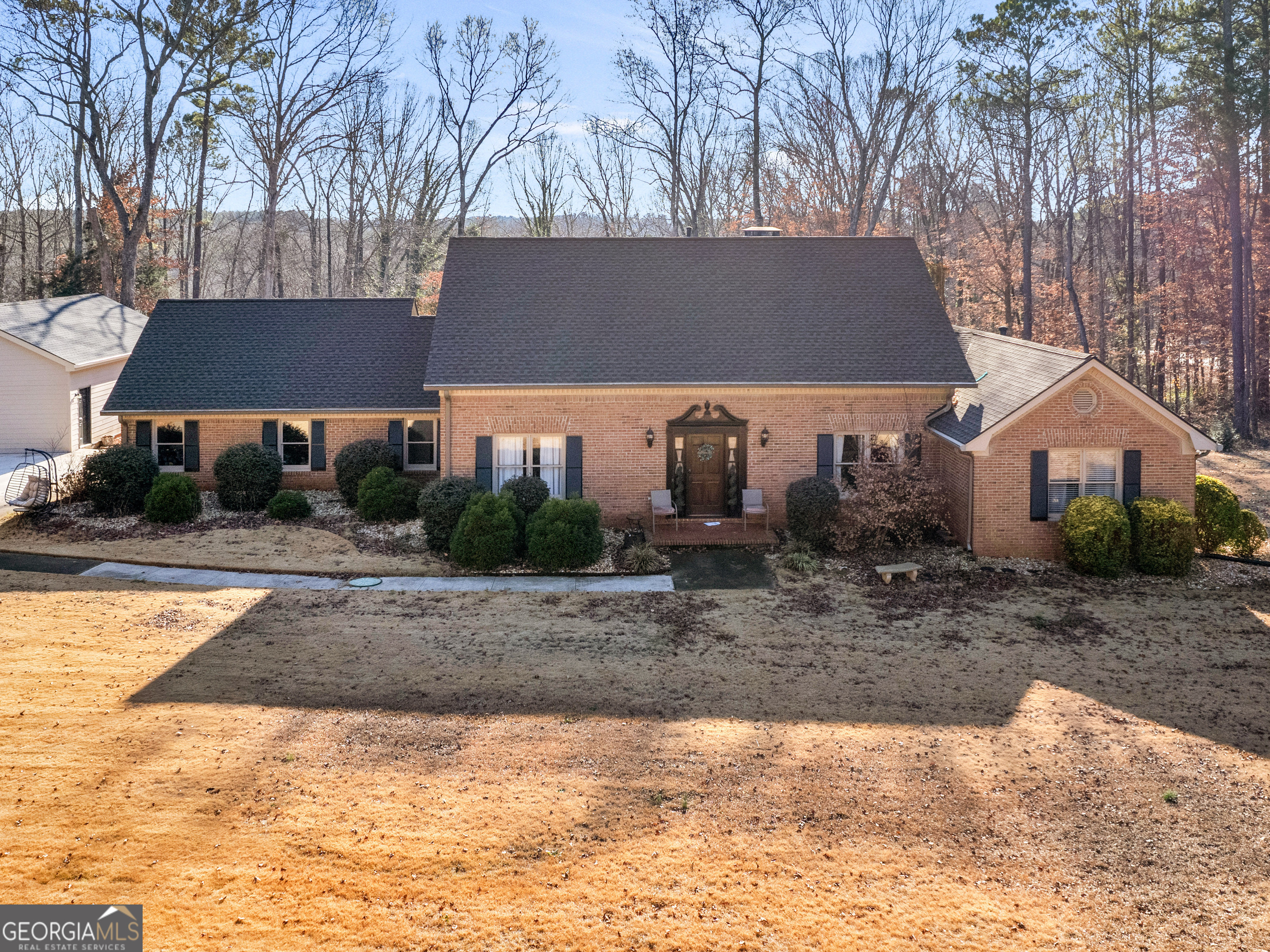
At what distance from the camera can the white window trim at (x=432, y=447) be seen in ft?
72.6

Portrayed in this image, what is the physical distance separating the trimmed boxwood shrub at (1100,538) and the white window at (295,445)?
59.9 feet

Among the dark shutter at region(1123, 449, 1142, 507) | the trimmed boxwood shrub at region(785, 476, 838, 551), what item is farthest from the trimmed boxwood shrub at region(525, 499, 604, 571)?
the dark shutter at region(1123, 449, 1142, 507)

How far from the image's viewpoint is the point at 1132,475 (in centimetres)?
1720

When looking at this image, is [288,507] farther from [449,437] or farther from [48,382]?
[48,382]

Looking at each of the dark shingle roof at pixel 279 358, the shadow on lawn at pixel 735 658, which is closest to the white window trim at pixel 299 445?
the dark shingle roof at pixel 279 358

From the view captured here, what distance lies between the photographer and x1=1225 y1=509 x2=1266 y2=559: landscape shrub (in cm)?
1766

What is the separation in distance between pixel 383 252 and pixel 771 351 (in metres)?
31.2

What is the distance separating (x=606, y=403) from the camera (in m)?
19.5

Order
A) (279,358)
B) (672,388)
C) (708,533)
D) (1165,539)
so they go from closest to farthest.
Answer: (1165,539) → (708,533) → (672,388) → (279,358)

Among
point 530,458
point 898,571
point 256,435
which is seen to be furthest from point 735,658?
point 256,435

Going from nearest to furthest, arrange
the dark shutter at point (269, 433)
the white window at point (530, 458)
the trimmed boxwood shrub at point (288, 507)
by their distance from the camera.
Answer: the white window at point (530, 458) → the trimmed boxwood shrub at point (288, 507) → the dark shutter at point (269, 433)

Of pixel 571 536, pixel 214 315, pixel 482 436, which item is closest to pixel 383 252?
pixel 214 315

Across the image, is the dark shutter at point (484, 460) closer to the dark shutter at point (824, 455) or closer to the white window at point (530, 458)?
the white window at point (530, 458)

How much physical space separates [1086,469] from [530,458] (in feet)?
38.9
